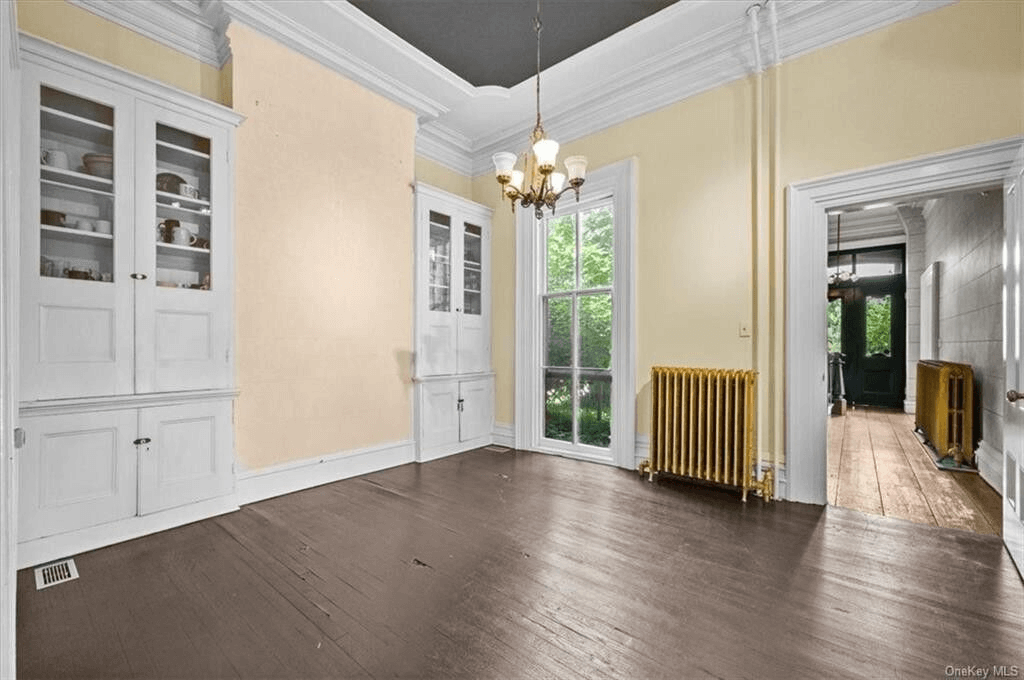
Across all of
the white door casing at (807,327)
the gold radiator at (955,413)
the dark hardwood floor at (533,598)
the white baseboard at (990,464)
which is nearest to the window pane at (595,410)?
the dark hardwood floor at (533,598)

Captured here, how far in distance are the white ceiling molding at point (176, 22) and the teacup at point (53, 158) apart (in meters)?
1.11

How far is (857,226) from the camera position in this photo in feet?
27.6

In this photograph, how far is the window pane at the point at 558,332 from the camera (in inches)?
195

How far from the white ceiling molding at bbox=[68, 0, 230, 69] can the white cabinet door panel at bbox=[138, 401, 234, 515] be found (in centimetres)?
261

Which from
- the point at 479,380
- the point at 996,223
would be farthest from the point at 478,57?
the point at 996,223

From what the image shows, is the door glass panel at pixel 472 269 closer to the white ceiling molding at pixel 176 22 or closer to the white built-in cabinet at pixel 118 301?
the white built-in cabinet at pixel 118 301

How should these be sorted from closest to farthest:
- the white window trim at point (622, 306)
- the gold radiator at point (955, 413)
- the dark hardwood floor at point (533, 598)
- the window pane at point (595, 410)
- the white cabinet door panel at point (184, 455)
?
the dark hardwood floor at point (533, 598) < the white cabinet door panel at point (184, 455) < the white window trim at point (622, 306) < the gold radiator at point (955, 413) < the window pane at point (595, 410)

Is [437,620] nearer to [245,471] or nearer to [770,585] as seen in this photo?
[770,585]

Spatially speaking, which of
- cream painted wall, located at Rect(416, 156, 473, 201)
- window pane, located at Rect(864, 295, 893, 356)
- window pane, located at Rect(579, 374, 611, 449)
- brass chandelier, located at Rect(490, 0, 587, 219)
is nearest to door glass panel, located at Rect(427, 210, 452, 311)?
cream painted wall, located at Rect(416, 156, 473, 201)

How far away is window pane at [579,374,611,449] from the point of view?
4637 mm

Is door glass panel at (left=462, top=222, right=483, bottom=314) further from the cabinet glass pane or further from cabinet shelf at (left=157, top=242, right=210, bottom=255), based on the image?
the cabinet glass pane

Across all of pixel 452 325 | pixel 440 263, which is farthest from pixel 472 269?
pixel 452 325

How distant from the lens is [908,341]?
315 inches

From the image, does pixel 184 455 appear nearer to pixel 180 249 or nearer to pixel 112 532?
pixel 112 532
